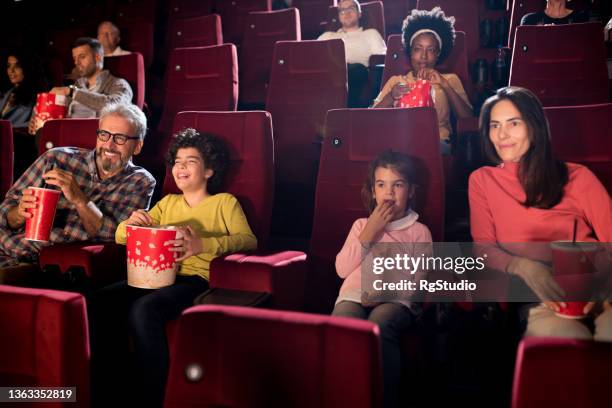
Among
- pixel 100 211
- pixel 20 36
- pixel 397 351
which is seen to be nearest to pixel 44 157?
pixel 100 211

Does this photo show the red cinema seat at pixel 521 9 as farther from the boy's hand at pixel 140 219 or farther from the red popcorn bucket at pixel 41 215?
the red popcorn bucket at pixel 41 215

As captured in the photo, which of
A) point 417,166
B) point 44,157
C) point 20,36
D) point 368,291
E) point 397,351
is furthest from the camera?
point 20,36

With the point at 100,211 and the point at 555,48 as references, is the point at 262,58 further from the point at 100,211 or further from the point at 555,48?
the point at 100,211

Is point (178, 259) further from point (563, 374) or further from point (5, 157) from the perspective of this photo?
point (5, 157)

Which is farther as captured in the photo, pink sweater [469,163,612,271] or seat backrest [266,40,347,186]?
seat backrest [266,40,347,186]

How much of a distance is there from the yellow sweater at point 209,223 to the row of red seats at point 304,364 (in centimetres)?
41

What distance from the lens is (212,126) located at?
1.12 metres

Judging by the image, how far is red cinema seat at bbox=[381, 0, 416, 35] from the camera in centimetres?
266

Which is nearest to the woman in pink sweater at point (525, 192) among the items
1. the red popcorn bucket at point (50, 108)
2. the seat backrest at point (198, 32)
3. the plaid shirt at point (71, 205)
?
the plaid shirt at point (71, 205)

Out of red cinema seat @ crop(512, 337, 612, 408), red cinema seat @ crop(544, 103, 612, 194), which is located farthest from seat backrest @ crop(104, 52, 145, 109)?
red cinema seat @ crop(512, 337, 612, 408)

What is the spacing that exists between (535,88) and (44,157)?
1.18 meters

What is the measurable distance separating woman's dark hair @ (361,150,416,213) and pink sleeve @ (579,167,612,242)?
251mm

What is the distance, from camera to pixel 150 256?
820 mm

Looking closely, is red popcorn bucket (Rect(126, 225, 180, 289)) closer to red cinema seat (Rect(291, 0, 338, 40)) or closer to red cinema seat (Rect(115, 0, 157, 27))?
red cinema seat (Rect(291, 0, 338, 40))
